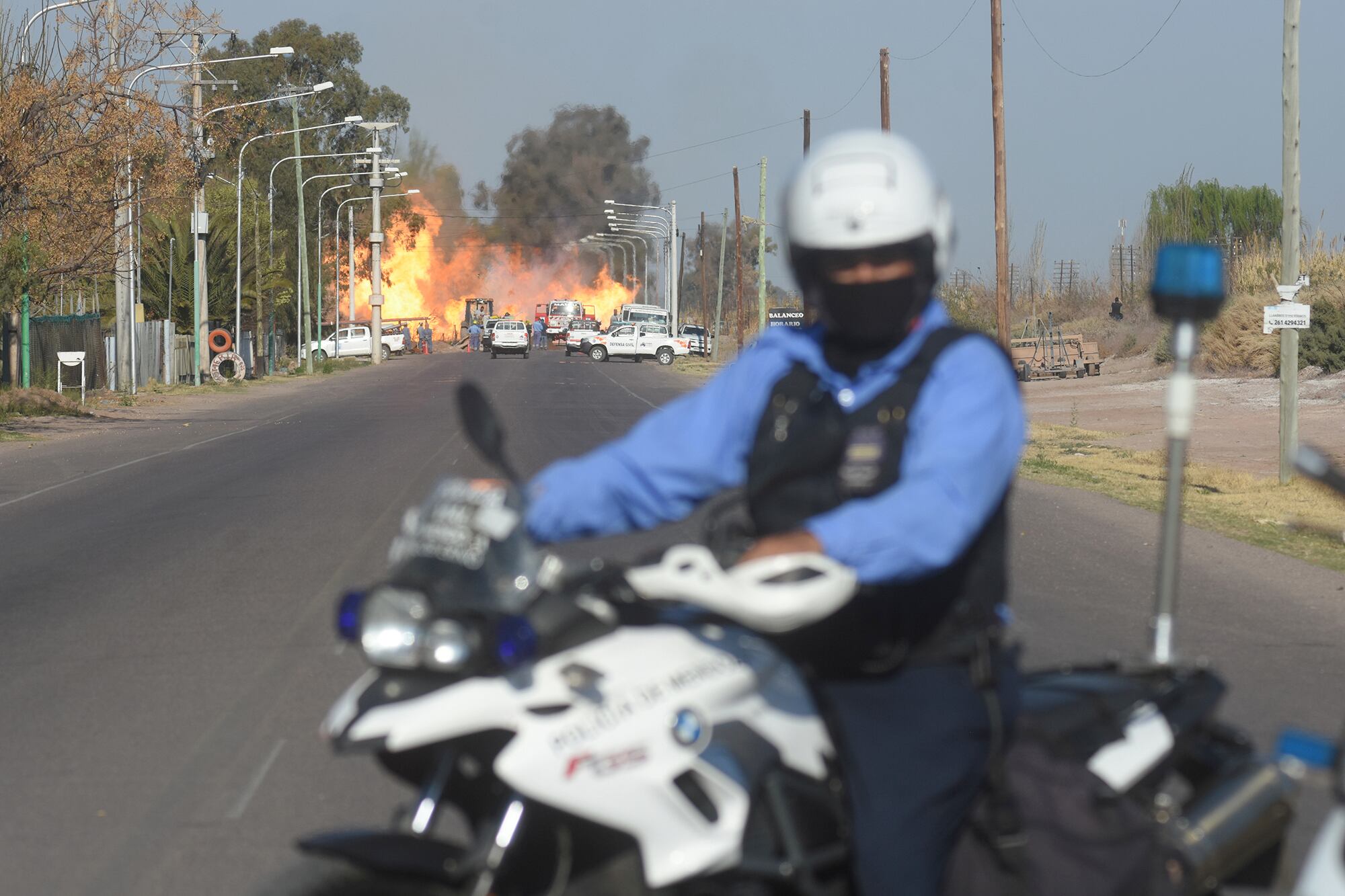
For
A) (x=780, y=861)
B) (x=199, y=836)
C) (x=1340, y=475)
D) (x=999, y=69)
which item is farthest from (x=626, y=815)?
(x=999, y=69)

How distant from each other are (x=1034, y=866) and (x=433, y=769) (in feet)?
3.38

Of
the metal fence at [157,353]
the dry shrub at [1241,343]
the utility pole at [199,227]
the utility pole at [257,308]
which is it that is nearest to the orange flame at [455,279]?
the utility pole at [257,308]

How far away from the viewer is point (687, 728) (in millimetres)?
2639

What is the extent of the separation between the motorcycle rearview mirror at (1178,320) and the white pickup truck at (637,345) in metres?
68.1

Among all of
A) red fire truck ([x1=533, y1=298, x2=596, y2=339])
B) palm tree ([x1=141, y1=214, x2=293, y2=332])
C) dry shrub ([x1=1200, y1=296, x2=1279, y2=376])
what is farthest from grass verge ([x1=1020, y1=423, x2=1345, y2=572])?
red fire truck ([x1=533, y1=298, x2=596, y2=339])

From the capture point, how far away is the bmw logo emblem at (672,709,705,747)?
8.63ft

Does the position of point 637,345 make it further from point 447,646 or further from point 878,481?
point 447,646

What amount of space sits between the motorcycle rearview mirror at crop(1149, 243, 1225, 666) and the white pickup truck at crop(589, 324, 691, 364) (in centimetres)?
6813

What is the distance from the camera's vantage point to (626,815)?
2578mm

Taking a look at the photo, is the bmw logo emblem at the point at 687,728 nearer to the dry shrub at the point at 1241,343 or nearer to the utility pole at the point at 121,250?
the utility pole at the point at 121,250

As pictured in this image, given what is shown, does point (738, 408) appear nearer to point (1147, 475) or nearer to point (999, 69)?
point (1147, 475)

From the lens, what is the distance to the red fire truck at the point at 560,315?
10200 cm

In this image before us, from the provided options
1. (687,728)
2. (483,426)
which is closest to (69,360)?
(483,426)

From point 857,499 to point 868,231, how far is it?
19.2 inches
